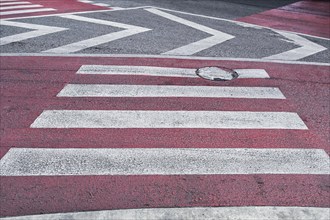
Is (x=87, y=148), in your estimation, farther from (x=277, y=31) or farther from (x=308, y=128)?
(x=277, y=31)

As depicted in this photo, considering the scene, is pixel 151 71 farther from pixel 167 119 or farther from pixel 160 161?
pixel 160 161

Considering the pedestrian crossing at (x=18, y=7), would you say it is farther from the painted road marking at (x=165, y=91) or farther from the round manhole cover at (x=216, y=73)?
the round manhole cover at (x=216, y=73)

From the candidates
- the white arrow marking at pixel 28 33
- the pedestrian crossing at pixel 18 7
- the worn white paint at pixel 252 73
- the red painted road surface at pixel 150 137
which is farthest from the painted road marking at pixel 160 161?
the pedestrian crossing at pixel 18 7

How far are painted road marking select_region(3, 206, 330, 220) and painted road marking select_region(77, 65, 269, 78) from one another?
4369mm

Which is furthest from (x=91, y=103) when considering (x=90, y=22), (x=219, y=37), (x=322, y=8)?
(x=322, y=8)

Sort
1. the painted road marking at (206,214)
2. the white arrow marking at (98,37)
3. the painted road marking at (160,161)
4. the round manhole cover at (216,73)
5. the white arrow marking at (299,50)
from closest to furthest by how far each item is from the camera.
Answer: the painted road marking at (206,214) < the painted road marking at (160,161) < the round manhole cover at (216,73) < the white arrow marking at (98,37) < the white arrow marking at (299,50)

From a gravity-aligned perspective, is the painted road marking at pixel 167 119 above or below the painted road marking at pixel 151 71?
below

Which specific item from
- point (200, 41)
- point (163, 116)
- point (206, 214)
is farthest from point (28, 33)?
point (206, 214)

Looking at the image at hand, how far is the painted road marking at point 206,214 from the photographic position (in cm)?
405

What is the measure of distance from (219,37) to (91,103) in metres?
6.01

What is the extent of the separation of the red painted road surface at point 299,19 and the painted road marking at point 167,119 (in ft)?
24.6

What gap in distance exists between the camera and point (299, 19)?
14953mm

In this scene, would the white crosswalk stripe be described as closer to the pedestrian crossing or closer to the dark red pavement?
the dark red pavement

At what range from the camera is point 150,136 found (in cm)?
572
